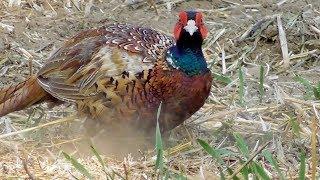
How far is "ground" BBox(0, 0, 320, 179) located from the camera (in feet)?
14.7

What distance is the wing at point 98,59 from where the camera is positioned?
15.6 feet

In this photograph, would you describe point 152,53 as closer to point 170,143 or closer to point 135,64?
point 135,64

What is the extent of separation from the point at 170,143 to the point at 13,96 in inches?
35.5

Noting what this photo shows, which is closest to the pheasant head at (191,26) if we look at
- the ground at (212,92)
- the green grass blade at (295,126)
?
the ground at (212,92)

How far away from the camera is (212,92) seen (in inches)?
227

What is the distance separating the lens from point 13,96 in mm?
5168

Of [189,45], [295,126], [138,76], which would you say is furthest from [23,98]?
[295,126]

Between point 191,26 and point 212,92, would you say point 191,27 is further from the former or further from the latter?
point 212,92

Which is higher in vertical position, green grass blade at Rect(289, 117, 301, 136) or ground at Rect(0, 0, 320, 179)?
green grass blade at Rect(289, 117, 301, 136)

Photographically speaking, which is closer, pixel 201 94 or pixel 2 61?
pixel 201 94

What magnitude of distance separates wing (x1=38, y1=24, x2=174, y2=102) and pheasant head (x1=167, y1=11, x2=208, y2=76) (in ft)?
0.29

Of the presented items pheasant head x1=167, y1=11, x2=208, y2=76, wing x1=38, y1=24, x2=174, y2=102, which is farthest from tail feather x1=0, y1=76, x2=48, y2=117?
pheasant head x1=167, y1=11, x2=208, y2=76

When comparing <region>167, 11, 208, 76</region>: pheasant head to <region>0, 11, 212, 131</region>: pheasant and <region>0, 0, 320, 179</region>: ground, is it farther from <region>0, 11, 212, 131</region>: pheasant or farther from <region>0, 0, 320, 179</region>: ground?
<region>0, 0, 320, 179</region>: ground

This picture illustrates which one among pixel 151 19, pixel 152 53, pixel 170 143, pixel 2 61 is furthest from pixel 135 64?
pixel 151 19
